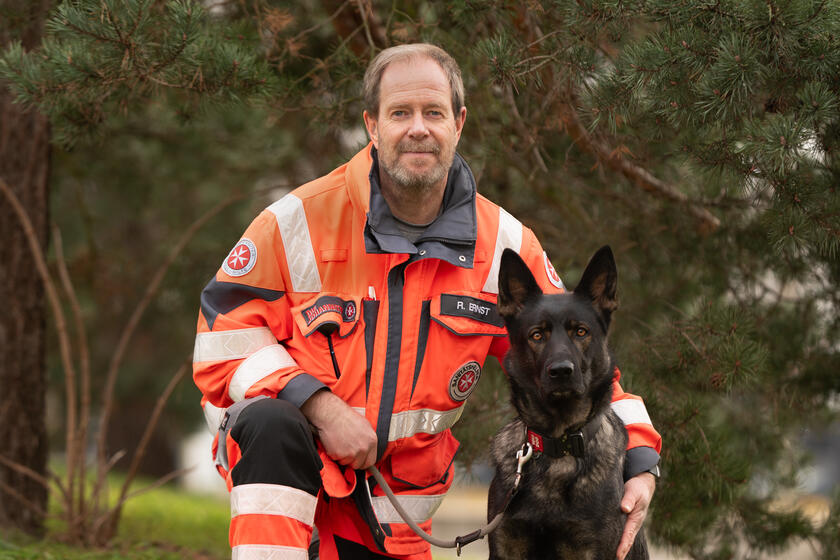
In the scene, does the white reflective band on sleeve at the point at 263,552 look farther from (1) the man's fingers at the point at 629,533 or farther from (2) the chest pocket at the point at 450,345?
(1) the man's fingers at the point at 629,533

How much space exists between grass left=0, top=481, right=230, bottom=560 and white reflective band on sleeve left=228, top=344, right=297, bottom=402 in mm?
1652

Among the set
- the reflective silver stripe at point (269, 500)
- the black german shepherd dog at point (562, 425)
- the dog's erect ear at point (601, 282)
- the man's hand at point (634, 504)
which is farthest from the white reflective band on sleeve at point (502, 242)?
the reflective silver stripe at point (269, 500)

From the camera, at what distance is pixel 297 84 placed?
13.1ft

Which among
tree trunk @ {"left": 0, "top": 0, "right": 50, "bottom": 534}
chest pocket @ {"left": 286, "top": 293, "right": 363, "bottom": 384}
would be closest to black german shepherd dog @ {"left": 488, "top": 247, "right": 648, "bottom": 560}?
chest pocket @ {"left": 286, "top": 293, "right": 363, "bottom": 384}

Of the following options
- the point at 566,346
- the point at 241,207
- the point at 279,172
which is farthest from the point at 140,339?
the point at 566,346

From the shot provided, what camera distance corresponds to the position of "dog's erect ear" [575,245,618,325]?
271 cm

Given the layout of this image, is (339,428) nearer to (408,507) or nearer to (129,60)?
(408,507)

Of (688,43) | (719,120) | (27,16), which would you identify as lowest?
(719,120)

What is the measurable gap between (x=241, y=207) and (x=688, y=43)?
688 cm

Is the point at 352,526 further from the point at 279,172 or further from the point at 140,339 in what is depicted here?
the point at 140,339

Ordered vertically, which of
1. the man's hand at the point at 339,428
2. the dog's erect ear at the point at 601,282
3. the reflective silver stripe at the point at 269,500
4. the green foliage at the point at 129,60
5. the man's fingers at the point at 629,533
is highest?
the green foliage at the point at 129,60

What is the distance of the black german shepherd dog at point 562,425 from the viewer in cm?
259

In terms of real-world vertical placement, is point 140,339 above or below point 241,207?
below

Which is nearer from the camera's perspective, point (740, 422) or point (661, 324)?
point (661, 324)
